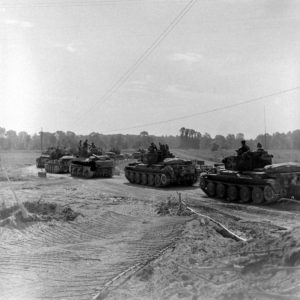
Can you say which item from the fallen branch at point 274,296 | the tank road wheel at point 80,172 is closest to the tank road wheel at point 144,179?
the tank road wheel at point 80,172

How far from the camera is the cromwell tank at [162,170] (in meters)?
25.3

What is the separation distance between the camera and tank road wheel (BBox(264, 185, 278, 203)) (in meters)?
17.3

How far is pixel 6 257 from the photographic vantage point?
9.80 metres

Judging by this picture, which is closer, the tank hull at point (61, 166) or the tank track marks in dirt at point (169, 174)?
the tank track marks in dirt at point (169, 174)

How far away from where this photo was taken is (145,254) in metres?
9.66

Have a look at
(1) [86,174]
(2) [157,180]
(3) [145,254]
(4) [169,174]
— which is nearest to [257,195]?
(4) [169,174]

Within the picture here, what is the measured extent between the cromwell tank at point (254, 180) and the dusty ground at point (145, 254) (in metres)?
1.55

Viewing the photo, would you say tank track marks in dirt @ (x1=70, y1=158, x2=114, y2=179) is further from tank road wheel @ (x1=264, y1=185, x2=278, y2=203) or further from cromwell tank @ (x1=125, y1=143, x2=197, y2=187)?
tank road wheel @ (x1=264, y1=185, x2=278, y2=203)

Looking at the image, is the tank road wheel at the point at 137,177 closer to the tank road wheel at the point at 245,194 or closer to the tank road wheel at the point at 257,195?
the tank road wheel at the point at 245,194

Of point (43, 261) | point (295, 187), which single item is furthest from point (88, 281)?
point (295, 187)

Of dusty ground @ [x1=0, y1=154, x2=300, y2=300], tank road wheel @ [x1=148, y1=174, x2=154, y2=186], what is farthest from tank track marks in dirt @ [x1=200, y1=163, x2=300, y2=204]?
tank road wheel @ [x1=148, y1=174, x2=154, y2=186]

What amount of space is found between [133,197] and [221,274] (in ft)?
45.8

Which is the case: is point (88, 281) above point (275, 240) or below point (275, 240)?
below

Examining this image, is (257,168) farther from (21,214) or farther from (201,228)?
(21,214)
